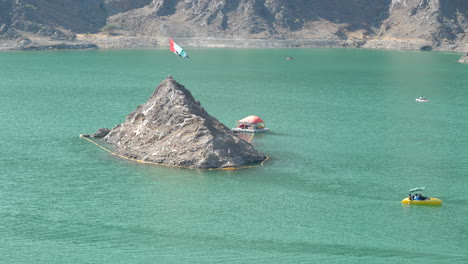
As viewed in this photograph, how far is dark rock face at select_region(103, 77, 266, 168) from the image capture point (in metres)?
88.8

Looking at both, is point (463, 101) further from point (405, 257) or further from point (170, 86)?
point (405, 257)

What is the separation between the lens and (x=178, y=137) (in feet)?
298

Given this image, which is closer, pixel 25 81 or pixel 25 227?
pixel 25 227

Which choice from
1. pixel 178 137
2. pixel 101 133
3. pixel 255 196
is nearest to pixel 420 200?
pixel 255 196

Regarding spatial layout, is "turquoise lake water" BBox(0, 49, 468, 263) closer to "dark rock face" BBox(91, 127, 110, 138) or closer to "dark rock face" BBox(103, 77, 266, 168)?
"dark rock face" BBox(103, 77, 266, 168)

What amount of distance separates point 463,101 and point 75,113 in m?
78.8

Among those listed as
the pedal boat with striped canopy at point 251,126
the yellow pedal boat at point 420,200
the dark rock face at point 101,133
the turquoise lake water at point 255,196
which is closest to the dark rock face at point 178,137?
the turquoise lake water at point 255,196

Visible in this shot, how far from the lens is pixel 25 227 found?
6881cm

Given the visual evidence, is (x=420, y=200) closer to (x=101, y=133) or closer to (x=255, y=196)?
(x=255, y=196)

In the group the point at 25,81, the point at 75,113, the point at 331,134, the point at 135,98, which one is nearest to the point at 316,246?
the point at 331,134

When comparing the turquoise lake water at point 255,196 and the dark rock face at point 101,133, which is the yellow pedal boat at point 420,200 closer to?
the turquoise lake water at point 255,196

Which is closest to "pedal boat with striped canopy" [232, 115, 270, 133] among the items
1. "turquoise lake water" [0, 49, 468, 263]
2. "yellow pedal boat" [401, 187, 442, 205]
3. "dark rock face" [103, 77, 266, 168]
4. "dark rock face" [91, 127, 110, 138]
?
"turquoise lake water" [0, 49, 468, 263]

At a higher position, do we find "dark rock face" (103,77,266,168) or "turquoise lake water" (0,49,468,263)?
"dark rock face" (103,77,266,168)

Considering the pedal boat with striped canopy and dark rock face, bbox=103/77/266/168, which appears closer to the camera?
dark rock face, bbox=103/77/266/168
